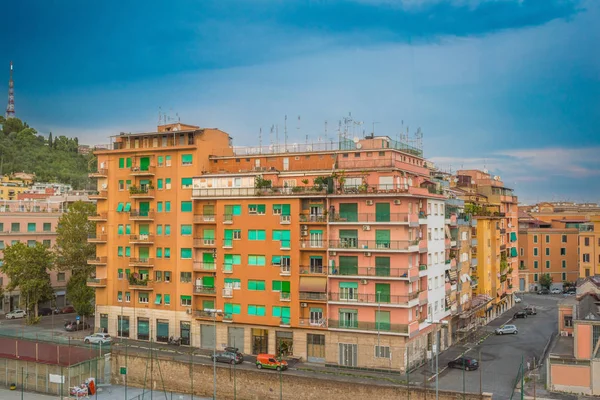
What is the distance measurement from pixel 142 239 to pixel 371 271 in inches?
940

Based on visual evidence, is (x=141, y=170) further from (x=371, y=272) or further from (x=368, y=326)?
(x=368, y=326)

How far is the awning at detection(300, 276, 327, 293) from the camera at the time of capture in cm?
5000

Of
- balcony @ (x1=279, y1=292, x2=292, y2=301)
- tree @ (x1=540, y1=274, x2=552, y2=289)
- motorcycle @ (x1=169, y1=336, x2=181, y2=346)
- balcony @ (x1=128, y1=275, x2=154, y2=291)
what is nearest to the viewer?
balcony @ (x1=279, y1=292, x2=292, y2=301)

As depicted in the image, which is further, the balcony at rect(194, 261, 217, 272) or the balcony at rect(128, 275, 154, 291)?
the balcony at rect(128, 275, 154, 291)

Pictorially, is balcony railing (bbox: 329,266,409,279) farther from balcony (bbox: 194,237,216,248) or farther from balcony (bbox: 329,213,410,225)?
balcony (bbox: 194,237,216,248)

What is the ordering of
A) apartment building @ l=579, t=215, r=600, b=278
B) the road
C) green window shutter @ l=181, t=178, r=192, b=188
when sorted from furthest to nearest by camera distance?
apartment building @ l=579, t=215, r=600, b=278 < green window shutter @ l=181, t=178, r=192, b=188 < the road

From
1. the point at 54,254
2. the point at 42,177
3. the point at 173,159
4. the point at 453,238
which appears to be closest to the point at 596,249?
the point at 453,238

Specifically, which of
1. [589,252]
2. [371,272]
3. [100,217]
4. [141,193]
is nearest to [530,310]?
[589,252]

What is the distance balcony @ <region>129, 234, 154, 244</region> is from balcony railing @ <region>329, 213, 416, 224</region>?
62.6 ft

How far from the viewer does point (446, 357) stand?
5394 centimetres

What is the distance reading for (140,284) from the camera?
58.8 meters

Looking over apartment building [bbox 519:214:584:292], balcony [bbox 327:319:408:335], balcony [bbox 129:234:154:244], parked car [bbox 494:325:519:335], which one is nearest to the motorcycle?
balcony [bbox 129:234:154:244]

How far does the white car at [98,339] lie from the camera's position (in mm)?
56906

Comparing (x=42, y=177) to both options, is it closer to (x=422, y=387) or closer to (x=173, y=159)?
(x=173, y=159)
